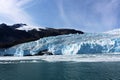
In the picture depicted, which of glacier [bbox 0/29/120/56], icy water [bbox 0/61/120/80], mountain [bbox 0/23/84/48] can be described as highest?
mountain [bbox 0/23/84/48]

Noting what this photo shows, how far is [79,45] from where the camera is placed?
3497cm

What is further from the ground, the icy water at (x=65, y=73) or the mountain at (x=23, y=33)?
the mountain at (x=23, y=33)

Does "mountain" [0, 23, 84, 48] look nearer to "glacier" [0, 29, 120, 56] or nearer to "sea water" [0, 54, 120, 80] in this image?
"glacier" [0, 29, 120, 56]

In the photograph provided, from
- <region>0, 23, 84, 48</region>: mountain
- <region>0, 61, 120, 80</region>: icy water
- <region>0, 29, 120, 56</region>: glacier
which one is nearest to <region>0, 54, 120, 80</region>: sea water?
<region>0, 61, 120, 80</region>: icy water

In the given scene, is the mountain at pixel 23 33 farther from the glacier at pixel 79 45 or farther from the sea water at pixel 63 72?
the sea water at pixel 63 72

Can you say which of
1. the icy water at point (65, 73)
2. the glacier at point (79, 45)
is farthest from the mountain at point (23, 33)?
the icy water at point (65, 73)

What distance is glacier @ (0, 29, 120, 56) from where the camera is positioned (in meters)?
34.0

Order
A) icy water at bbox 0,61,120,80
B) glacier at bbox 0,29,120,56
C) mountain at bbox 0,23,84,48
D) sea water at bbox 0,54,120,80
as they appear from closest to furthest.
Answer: icy water at bbox 0,61,120,80 < sea water at bbox 0,54,120,80 < glacier at bbox 0,29,120,56 < mountain at bbox 0,23,84,48

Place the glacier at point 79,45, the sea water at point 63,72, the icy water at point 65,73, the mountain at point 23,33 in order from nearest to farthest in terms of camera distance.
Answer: the icy water at point 65,73 → the sea water at point 63,72 → the glacier at point 79,45 → the mountain at point 23,33

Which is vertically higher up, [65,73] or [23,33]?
[23,33]

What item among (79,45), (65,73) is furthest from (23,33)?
(65,73)

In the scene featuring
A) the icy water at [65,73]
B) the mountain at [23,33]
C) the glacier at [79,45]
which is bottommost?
the icy water at [65,73]

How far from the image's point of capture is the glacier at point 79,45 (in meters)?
34.0

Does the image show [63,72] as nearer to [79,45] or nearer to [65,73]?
[65,73]
